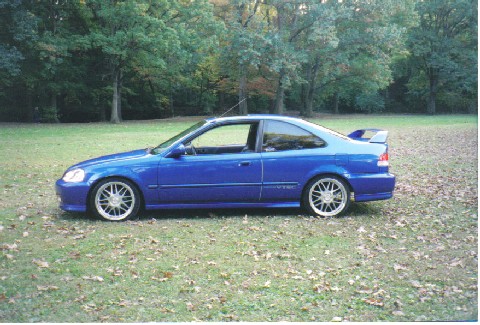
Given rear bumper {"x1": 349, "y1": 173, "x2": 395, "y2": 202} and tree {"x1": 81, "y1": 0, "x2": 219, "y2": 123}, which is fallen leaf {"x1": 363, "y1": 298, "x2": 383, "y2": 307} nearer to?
rear bumper {"x1": 349, "y1": 173, "x2": 395, "y2": 202}


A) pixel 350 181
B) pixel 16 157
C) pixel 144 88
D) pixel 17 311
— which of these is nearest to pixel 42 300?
pixel 17 311

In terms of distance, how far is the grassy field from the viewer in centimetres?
393

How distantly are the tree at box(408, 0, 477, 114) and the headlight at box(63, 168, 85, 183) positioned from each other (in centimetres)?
3988

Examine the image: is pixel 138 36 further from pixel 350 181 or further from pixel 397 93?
pixel 397 93

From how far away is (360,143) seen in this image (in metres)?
7.18

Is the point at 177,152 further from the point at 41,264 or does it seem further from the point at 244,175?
the point at 41,264

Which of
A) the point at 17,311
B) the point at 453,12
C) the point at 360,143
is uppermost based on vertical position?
the point at 453,12

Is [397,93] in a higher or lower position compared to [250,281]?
higher

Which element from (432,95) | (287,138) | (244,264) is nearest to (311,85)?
(432,95)

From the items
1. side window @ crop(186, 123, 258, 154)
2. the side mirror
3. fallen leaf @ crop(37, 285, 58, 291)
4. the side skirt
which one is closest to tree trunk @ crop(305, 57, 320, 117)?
side window @ crop(186, 123, 258, 154)

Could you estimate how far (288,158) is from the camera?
694cm

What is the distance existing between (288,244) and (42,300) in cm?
268

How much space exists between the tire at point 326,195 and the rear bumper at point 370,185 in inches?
5.2

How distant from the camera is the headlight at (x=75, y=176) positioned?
6.78 meters
